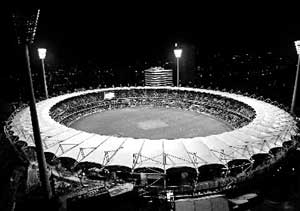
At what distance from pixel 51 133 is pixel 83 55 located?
90.5ft

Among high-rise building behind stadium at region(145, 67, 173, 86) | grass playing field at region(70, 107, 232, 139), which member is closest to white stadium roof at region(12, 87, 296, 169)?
grass playing field at region(70, 107, 232, 139)

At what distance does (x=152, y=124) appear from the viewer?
24891mm

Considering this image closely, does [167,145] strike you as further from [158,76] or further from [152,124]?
[158,76]

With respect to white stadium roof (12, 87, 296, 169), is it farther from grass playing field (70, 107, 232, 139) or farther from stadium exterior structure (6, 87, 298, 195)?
grass playing field (70, 107, 232, 139)

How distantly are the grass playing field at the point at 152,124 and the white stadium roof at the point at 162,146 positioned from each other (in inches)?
271

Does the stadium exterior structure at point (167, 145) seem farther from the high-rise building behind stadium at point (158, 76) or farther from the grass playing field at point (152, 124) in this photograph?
the high-rise building behind stadium at point (158, 76)

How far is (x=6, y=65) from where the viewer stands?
33.9m

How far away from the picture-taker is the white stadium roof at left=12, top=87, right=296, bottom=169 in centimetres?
1247

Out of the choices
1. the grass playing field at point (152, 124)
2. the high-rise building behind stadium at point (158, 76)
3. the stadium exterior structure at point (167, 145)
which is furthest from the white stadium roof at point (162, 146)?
the high-rise building behind stadium at point (158, 76)

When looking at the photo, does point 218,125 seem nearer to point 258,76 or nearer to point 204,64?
point 258,76

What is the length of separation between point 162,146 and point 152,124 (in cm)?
1151

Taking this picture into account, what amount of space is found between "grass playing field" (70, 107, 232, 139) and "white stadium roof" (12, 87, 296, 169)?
6876 millimetres

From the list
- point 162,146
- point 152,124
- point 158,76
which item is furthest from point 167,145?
point 158,76

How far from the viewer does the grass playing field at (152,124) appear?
22609mm
